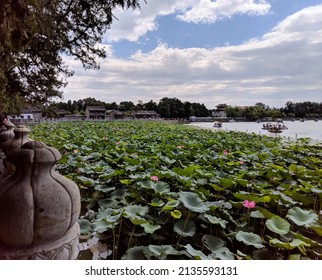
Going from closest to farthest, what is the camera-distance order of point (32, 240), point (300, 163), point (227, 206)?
point (32, 240)
point (227, 206)
point (300, 163)

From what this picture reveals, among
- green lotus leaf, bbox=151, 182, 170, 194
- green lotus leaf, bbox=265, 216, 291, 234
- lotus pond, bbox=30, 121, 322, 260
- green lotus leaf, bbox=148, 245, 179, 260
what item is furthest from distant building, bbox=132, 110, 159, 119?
green lotus leaf, bbox=148, 245, 179, 260

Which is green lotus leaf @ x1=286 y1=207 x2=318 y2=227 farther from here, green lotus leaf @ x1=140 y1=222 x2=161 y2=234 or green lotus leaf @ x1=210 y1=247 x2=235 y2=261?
green lotus leaf @ x1=140 y1=222 x2=161 y2=234

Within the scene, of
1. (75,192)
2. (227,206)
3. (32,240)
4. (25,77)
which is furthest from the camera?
(25,77)

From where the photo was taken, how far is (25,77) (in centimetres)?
867

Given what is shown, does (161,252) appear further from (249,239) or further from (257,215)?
(257,215)

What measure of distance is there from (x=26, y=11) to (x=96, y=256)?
7.20 ft

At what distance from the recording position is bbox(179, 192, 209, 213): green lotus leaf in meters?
2.05

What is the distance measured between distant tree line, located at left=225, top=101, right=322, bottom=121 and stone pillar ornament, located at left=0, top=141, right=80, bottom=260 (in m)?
64.0

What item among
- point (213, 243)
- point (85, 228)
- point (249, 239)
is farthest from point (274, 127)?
point (85, 228)

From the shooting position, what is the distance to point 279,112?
63156 mm

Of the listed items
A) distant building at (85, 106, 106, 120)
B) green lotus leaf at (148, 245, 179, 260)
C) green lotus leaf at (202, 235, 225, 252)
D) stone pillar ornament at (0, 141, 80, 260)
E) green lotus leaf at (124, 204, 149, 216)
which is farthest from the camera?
distant building at (85, 106, 106, 120)

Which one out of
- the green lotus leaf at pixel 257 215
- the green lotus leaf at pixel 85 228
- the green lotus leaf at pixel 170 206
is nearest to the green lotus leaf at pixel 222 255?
the green lotus leaf at pixel 170 206
